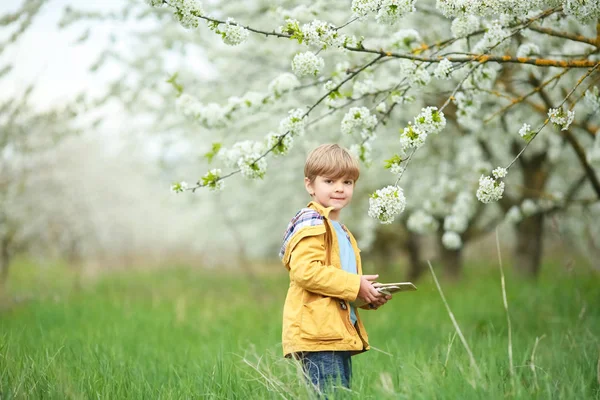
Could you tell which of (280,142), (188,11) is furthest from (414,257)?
(188,11)

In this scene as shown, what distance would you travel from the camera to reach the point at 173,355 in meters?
A: 4.45

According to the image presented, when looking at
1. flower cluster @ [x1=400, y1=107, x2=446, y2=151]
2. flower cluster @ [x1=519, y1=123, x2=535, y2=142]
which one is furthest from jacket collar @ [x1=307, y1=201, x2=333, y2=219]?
flower cluster @ [x1=519, y1=123, x2=535, y2=142]

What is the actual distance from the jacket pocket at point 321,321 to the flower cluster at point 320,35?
4.01 feet

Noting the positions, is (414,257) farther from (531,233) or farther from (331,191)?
(331,191)

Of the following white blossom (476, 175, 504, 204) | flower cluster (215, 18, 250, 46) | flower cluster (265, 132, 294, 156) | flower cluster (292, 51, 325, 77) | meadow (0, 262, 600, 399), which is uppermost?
flower cluster (215, 18, 250, 46)

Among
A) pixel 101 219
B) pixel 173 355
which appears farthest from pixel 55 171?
pixel 173 355

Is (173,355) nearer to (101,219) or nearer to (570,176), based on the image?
(570,176)

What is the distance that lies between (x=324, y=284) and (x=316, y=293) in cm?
13

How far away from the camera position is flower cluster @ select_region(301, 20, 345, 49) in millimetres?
2852

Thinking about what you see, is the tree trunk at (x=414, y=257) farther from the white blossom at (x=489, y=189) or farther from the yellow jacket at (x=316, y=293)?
the yellow jacket at (x=316, y=293)

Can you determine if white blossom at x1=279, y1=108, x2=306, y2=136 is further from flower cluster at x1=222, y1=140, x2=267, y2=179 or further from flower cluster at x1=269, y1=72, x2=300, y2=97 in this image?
flower cluster at x1=269, y1=72, x2=300, y2=97

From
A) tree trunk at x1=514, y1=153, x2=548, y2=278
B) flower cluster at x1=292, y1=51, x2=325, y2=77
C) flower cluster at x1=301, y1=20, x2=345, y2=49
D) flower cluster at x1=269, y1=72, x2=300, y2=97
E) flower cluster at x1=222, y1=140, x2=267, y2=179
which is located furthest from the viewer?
tree trunk at x1=514, y1=153, x2=548, y2=278

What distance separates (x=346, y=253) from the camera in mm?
2885

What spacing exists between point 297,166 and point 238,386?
19.9 ft
